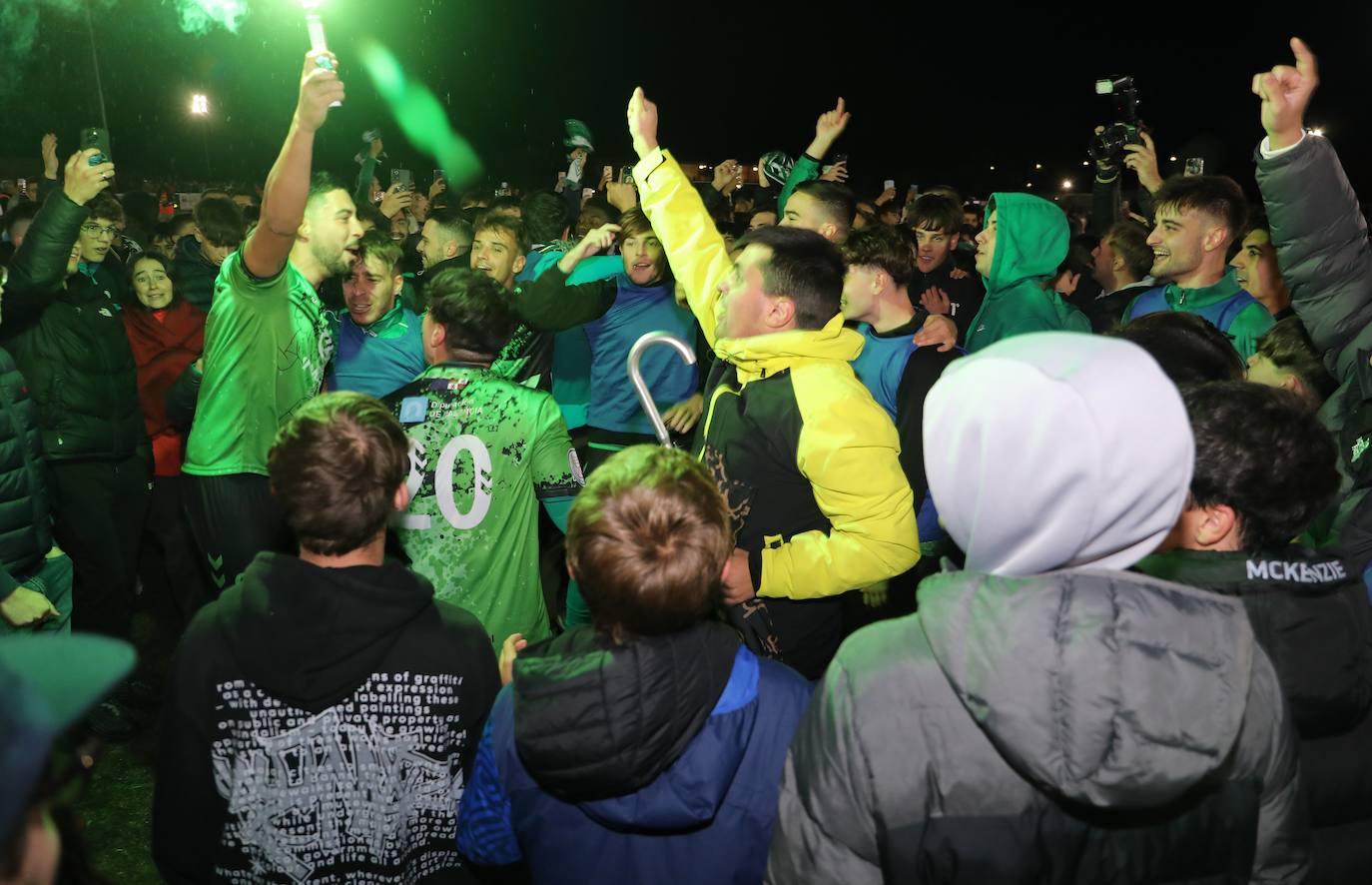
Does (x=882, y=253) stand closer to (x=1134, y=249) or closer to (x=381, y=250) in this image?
(x=381, y=250)

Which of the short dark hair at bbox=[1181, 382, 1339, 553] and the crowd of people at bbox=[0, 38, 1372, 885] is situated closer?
the crowd of people at bbox=[0, 38, 1372, 885]

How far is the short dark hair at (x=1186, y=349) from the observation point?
293cm

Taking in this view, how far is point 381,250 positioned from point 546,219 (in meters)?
3.00

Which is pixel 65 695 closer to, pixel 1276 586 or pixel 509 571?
pixel 1276 586

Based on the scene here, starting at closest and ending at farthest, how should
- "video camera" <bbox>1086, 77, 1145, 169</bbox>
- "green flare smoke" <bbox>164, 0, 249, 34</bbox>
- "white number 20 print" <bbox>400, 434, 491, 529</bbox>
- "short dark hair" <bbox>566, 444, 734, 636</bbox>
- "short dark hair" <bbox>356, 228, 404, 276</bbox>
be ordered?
"short dark hair" <bbox>566, 444, 734, 636</bbox> → "white number 20 print" <bbox>400, 434, 491, 529</bbox> → "short dark hair" <bbox>356, 228, 404, 276</bbox> → "video camera" <bbox>1086, 77, 1145, 169</bbox> → "green flare smoke" <bbox>164, 0, 249, 34</bbox>

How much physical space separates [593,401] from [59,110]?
29.4 metres

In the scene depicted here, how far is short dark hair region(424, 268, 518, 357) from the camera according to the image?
3.51 meters

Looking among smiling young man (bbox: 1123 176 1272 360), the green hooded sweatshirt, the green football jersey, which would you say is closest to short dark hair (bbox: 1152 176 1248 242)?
smiling young man (bbox: 1123 176 1272 360)

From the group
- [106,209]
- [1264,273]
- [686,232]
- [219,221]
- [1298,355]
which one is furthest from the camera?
[219,221]

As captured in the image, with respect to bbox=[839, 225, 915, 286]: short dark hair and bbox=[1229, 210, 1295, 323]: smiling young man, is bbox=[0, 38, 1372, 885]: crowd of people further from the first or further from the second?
bbox=[1229, 210, 1295, 323]: smiling young man

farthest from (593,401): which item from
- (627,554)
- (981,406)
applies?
(981,406)

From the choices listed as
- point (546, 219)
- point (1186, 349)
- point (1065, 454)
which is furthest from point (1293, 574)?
point (546, 219)

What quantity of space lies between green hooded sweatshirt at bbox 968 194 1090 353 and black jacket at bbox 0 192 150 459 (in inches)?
192

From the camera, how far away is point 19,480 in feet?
12.7
